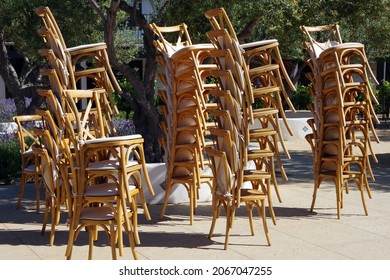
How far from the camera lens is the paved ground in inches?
289

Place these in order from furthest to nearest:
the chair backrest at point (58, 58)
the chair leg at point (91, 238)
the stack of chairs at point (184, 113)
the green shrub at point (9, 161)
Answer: the green shrub at point (9, 161)
the stack of chairs at point (184, 113)
the chair backrest at point (58, 58)
the chair leg at point (91, 238)

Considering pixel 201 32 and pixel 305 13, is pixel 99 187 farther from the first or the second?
pixel 305 13

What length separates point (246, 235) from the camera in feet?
26.9

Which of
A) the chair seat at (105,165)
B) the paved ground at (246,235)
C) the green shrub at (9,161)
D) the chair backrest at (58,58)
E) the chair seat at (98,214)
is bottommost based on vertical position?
the paved ground at (246,235)

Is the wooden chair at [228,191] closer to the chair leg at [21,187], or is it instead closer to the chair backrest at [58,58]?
the chair backrest at [58,58]

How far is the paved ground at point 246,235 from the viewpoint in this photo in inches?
289

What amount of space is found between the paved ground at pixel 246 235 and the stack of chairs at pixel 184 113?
53cm

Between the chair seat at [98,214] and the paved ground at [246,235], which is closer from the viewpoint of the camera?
the chair seat at [98,214]

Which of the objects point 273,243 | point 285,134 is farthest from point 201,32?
point 285,134

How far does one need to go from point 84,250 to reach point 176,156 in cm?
210

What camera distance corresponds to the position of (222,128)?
7.71 metres

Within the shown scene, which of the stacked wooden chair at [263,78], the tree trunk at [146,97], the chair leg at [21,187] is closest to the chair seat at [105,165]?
the stacked wooden chair at [263,78]

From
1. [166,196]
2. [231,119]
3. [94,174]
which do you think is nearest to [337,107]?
[231,119]

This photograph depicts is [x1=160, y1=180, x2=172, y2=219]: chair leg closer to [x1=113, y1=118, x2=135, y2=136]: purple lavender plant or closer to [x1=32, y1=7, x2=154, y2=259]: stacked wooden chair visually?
[x1=32, y1=7, x2=154, y2=259]: stacked wooden chair
